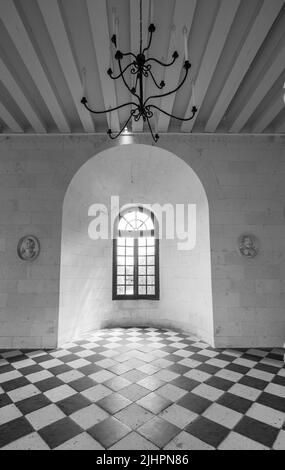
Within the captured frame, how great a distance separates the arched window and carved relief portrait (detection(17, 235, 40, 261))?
7.08ft

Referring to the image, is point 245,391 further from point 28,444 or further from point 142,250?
point 142,250

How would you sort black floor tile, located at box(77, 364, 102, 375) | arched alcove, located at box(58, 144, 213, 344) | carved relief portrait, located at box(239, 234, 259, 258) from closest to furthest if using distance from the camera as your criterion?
black floor tile, located at box(77, 364, 102, 375) → carved relief portrait, located at box(239, 234, 259, 258) → arched alcove, located at box(58, 144, 213, 344)

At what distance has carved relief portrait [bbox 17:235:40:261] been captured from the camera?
168 inches

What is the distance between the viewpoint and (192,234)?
518 centimetres

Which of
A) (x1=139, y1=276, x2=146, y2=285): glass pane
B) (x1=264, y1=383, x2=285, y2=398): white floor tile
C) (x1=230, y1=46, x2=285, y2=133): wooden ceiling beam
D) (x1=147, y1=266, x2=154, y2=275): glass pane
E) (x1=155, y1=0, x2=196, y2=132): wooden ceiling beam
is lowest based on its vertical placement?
(x1=264, y1=383, x2=285, y2=398): white floor tile

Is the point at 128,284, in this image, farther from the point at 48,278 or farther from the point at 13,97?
the point at 13,97

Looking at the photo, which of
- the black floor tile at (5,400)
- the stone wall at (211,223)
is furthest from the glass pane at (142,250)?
the black floor tile at (5,400)

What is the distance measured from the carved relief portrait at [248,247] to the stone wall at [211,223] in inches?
4.2

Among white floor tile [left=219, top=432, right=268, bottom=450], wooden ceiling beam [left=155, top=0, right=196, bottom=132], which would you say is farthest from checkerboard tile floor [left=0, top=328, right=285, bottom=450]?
wooden ceiling beam [left=155, top=0, right=196, bottom=132]

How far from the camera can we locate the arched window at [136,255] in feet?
19.8

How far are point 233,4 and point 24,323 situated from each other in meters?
5.00

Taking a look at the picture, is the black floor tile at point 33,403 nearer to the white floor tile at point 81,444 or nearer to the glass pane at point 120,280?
the white floor tile at point 81,444

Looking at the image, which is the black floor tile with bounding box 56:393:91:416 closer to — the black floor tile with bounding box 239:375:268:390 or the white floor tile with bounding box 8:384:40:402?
the white floor tile with bounding box 8:384:40:402
